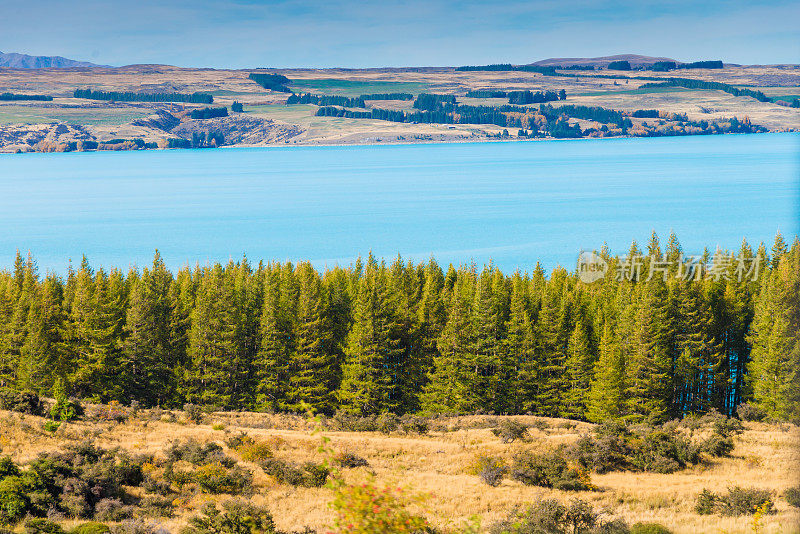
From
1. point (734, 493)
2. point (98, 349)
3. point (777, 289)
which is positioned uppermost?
point (777, 289)

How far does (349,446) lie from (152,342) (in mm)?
36773

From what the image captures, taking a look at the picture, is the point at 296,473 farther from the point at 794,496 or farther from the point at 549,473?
the point at 794,496

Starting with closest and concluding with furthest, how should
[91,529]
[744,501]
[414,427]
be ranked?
1. [91,529]
2. [744,501]
3. [414,427]

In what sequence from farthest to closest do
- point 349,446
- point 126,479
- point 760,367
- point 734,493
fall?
point 760,367 → point 349,446 → point 126,479 → point 734,493

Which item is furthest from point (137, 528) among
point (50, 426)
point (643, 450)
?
point (643, 450)

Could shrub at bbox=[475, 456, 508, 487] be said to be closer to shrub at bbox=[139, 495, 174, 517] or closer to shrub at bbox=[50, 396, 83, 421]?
shrub at bbox=[139, 495, 174, 517]

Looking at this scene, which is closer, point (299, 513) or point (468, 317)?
point (299, 513)

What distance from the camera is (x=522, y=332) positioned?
78.3m

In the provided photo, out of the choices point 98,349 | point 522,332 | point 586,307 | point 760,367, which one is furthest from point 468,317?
point 98,349

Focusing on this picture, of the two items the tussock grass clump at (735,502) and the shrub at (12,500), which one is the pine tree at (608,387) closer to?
the tussock grass clump at (735,502)

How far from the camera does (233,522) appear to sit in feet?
102

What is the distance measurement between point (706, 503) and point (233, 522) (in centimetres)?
2288

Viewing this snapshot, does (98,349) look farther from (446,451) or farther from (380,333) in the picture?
(446,451)

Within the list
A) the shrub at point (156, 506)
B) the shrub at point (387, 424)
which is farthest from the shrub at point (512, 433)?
the shrub at point (156, 506)
